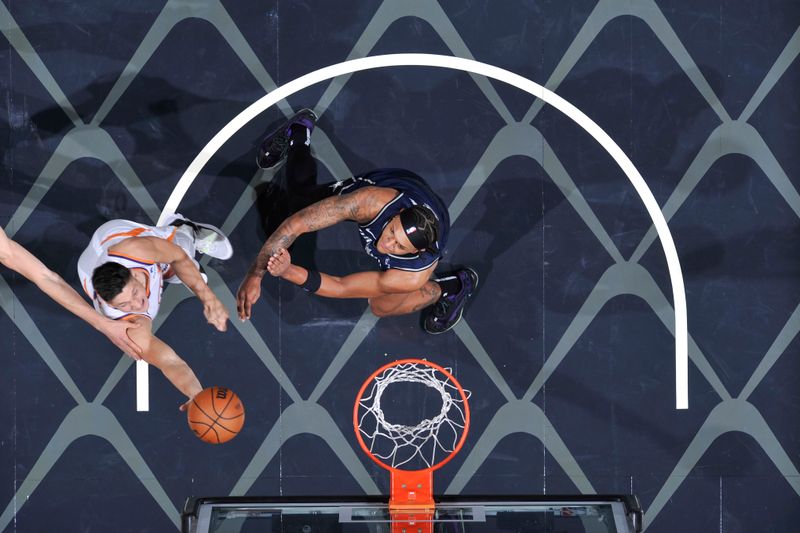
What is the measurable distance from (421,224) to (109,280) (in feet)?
6.76

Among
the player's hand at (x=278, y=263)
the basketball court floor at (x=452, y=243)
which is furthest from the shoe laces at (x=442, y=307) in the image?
the player's hand at (x=278, y=263)

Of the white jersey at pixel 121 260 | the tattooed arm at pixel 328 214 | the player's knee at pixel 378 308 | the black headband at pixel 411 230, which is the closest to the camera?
the black headband at pixel 411 230

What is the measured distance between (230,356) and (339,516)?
5.45ft

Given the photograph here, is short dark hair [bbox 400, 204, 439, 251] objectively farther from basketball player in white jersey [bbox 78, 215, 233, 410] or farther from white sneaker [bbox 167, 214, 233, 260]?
white sneaker [bbox 167, 214, 233, 260]

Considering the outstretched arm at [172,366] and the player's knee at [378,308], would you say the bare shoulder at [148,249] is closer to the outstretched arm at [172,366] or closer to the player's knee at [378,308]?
the outstretched arm at [172,366]

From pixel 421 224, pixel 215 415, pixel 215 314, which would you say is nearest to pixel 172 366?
pixel 215 415

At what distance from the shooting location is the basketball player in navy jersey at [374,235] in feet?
19.6

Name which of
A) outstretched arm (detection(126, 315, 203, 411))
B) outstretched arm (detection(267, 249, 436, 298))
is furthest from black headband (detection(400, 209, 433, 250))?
outstretched arm (detection(126, 315, 203, 411))

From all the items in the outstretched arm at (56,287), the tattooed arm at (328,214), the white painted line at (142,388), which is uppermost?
the tattooed arm at (328,214)

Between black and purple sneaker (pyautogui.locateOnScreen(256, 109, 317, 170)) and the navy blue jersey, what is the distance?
54cm

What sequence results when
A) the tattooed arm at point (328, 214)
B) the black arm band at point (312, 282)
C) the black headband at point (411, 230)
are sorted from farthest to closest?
the black arm band at point (312, 282) → the tattooed arm at point (328, 214) → the black headband at point (411, 230)

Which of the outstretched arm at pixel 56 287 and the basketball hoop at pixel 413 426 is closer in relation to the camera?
the outstretched arm at pixel 56 287

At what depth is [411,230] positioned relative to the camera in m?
5.73

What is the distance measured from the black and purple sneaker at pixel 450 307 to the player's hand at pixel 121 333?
2.19 metres
